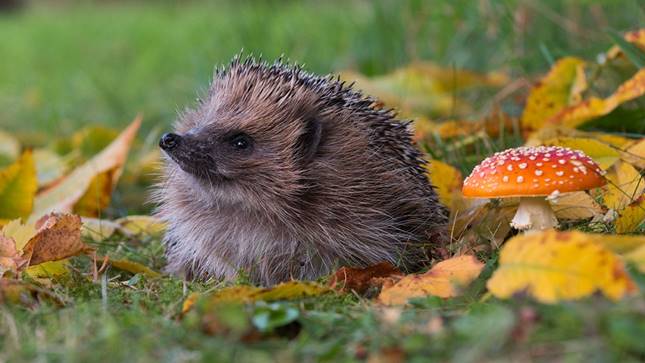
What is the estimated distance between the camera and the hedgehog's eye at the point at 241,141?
3.54m

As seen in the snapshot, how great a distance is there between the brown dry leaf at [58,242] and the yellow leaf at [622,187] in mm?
1952

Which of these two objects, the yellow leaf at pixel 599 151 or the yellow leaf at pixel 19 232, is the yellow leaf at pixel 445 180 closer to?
the yellow leaf at pixel 599 151

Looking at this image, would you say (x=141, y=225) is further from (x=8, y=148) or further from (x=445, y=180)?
(x=8, y=148)

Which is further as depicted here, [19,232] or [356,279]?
[19,232]

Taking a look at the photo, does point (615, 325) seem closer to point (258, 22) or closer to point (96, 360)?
point (96, 360)

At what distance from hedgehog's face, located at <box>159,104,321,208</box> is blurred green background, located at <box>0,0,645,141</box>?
180cm

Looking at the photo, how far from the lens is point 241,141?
3.55 meters

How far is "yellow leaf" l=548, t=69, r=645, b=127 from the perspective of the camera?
13.5 feet

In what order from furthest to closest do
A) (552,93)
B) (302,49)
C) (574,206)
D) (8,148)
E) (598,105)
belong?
Result: 1. (302,49)
2. (8,148)
3. (552,93)
4. (598,105)
5. (574,206)

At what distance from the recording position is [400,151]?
3.72 meters

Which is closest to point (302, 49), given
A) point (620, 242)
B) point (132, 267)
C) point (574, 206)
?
point (132, 267)

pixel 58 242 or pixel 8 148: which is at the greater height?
pixel 58 242

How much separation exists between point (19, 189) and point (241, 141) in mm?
1391

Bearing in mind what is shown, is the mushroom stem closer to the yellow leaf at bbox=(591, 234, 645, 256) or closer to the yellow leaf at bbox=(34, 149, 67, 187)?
the yellow leaf at bbox=(591, 234, 645, 256)
